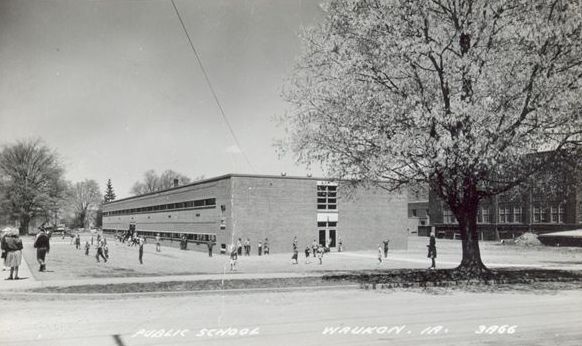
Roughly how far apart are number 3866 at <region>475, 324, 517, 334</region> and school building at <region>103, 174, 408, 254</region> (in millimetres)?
27166

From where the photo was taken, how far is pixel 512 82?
49.5 ft

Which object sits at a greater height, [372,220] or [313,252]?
[372,220]

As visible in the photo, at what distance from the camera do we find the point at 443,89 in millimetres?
16422

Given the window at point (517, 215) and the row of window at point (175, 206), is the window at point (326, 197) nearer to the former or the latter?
the row of window at point (175, 206)

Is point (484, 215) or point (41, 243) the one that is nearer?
point (41, 243)

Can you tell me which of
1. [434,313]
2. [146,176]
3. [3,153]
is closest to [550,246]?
[434,313]

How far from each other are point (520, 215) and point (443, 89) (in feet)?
192

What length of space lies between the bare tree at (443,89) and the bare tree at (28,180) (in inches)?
2401

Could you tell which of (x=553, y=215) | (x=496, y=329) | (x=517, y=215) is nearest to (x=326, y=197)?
(x=553, y=215)

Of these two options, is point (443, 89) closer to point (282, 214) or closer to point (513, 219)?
point (282, 214)

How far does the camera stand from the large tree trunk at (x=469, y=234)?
18.7 m

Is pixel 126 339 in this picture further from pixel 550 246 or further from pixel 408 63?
pixel 550 246

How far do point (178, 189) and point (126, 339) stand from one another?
45893 mm

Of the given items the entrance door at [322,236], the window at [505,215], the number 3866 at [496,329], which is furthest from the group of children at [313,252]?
the window at [505,215]
